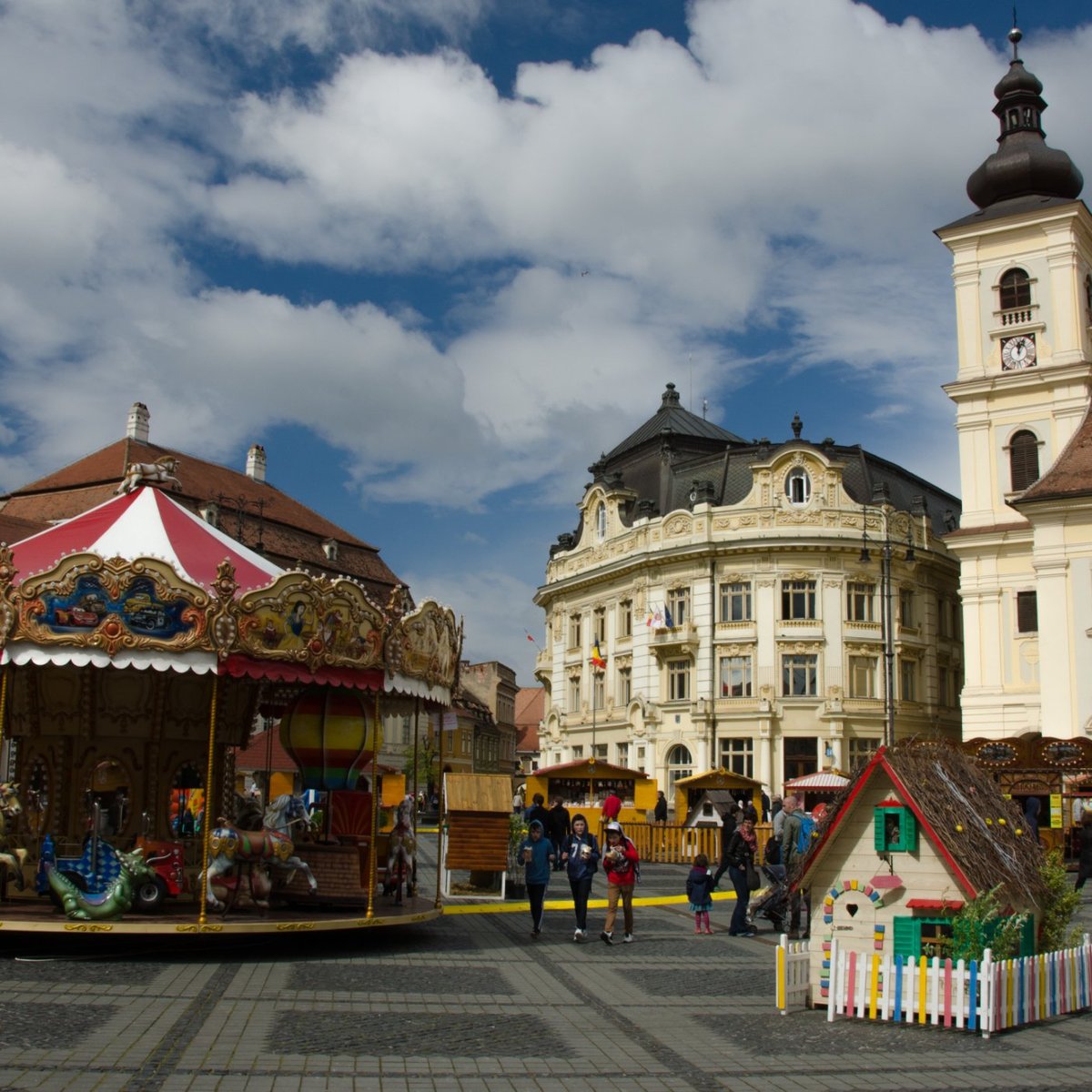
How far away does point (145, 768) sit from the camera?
17828mm

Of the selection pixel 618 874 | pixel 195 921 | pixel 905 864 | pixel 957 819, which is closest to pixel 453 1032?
pixel 905 864

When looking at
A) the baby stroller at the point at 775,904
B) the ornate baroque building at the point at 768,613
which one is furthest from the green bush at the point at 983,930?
the ornate baroque building at the point at 768,613

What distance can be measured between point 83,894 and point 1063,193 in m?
42.9

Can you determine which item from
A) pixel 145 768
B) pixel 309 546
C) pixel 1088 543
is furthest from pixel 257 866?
pixel 309 546

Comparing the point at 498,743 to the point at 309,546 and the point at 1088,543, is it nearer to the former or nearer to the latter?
the point at 309,546

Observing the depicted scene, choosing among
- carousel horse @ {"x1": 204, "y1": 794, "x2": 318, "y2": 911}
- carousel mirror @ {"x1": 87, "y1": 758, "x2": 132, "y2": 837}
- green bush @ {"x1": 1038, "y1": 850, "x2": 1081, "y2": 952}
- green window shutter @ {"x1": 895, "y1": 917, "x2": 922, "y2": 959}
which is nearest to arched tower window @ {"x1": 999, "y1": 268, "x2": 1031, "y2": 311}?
green bush @ {"x1": 1038, "y1": 850, "x2": 1081, "y2": 952}

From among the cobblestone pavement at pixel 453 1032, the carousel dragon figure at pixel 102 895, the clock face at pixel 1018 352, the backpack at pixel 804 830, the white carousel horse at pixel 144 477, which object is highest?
the clock face at pixel 1018 352

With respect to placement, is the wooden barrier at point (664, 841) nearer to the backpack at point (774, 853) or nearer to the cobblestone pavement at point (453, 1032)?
the backpack at point (774, 853)

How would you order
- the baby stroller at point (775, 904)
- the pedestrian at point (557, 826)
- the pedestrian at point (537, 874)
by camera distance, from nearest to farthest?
the pedestrian at point (537, 874) → the baby stroller at point (775, 904) → the pedestrian at point (557, 826)

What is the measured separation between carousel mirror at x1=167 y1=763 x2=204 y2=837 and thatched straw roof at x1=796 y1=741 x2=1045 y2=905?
31.8 feet

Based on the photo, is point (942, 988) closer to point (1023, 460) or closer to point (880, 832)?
point (880, 832)

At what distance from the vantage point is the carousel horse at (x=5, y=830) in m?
15.3

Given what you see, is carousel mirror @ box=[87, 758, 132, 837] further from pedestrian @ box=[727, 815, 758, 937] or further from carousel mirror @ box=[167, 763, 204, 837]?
pedestrian @ box=[727, 815, 758, 937]

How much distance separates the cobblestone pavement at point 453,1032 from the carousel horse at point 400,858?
2.72 m
